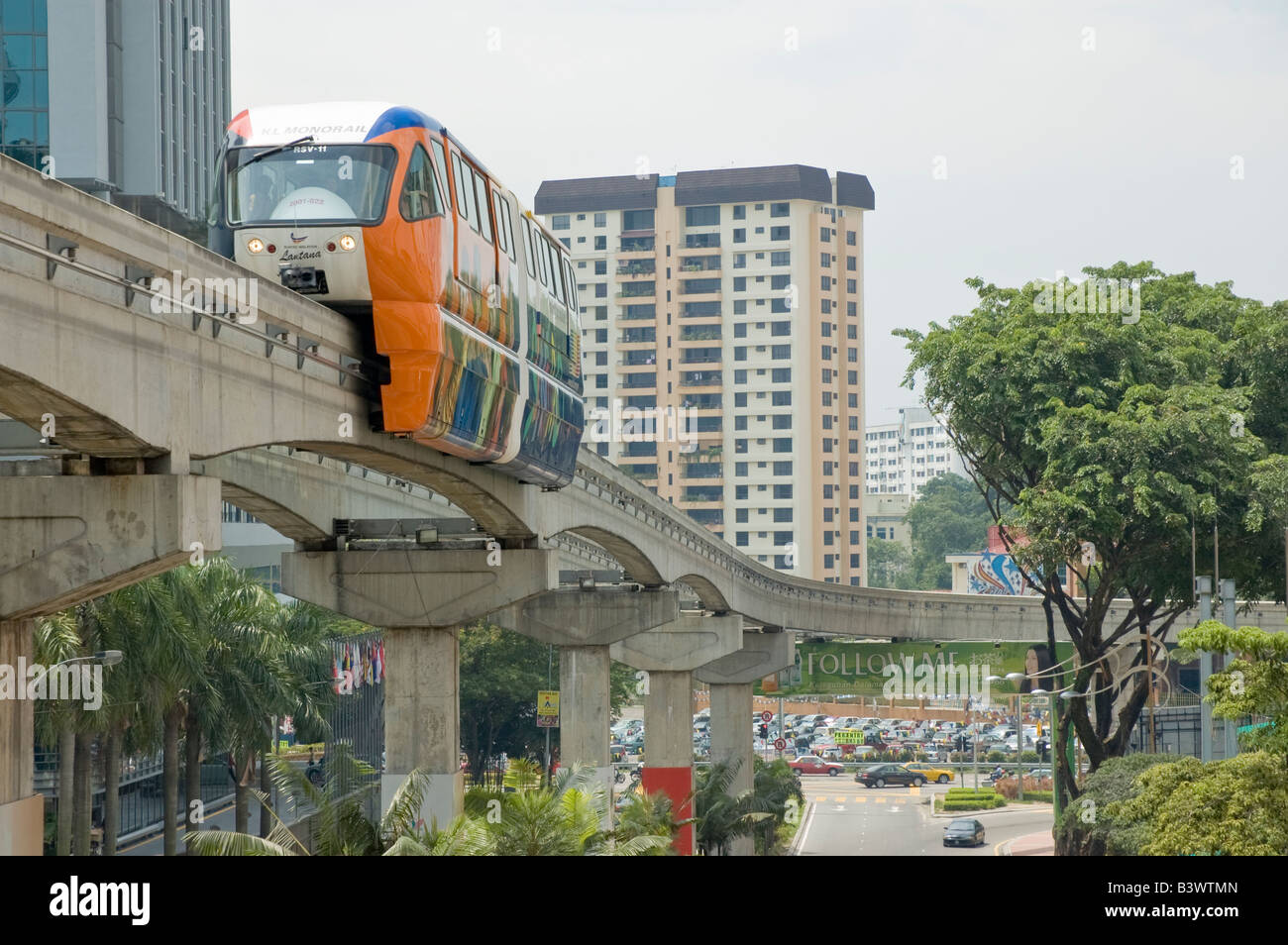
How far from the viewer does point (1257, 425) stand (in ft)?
149

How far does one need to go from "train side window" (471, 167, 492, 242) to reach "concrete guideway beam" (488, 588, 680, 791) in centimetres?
2169

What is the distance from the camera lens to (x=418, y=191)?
20.3m

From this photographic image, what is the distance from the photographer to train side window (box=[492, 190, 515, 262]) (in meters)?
24.4

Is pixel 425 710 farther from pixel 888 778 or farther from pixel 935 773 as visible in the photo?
pixel 935 773

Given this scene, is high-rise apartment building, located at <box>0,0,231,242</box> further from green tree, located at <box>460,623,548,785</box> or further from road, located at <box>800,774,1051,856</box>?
road, located at <box>800,774,1051,856</box>

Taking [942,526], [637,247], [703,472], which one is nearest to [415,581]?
[703,472]

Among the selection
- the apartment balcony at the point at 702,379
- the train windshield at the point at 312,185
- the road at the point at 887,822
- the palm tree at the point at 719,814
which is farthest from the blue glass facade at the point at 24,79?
the apartment balcony at the point at 702,379

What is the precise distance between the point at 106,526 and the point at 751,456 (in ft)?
408

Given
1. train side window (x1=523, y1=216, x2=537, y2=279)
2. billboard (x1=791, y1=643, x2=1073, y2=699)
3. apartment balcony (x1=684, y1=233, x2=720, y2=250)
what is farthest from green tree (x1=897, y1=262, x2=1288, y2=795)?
apartment balcony (x1=684, y1=233, x2=720, y2=250)

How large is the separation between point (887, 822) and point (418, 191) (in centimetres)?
5177

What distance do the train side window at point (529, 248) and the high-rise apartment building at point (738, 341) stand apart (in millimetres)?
109413

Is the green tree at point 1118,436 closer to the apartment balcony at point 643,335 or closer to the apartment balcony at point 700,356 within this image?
the apartment balcony at point 700,356
